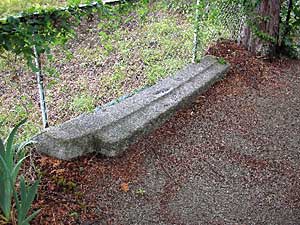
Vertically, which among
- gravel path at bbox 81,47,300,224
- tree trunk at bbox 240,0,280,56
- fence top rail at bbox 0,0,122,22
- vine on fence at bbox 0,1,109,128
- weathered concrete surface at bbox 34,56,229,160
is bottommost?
gravel path at bbox 81,47,300,224

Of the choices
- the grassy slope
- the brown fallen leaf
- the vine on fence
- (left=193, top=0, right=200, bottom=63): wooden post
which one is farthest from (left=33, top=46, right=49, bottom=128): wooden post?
(left=193, top=0, right=200, bottom=63): wooden post

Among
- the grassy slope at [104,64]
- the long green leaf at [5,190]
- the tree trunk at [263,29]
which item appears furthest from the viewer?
the tree trunk at [263,29]

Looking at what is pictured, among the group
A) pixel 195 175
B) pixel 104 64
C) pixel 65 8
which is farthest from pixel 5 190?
pixel 104 64

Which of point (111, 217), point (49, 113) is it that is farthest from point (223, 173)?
point (49, 113)

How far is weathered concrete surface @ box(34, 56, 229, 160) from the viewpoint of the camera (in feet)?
9.86

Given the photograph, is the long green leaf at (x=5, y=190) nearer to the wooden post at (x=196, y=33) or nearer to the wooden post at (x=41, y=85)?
the wooden post at (x=41, y=85)

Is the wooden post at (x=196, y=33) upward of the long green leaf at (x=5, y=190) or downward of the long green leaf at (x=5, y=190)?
upward

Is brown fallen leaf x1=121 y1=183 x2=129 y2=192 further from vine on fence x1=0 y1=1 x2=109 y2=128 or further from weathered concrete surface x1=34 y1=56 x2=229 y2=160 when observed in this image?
vine on fence x1=0 y1=1 x2=109 y2=128

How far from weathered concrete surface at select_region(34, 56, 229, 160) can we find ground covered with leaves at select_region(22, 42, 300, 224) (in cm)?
8

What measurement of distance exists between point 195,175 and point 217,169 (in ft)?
0.67

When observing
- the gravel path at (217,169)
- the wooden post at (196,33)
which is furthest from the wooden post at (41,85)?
the wooden post at (196,33)

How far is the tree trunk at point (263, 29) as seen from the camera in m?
5.21

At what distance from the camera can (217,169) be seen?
3.22 metres

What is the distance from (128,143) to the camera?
10.7ft
